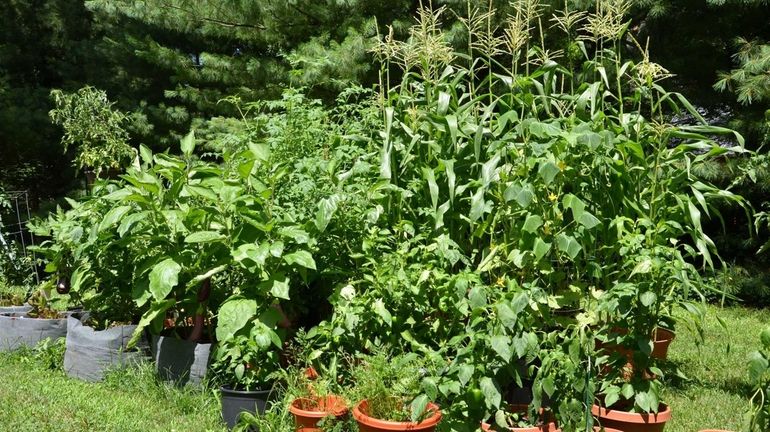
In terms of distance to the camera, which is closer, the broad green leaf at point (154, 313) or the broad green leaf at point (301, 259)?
the broad green leaf at point (301, 259)

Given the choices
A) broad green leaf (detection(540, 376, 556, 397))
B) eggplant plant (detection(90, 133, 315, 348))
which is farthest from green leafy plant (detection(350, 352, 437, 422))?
eggplant plant (detection(90, 133, 315, 348))

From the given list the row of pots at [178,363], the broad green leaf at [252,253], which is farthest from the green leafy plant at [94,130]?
the broad green leaf at [252,253]

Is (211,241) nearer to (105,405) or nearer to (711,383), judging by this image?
(105,405)

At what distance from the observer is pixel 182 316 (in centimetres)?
377

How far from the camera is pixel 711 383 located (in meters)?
3.78

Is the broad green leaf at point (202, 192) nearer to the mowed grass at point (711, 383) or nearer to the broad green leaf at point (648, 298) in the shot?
the broad green leaf at point (648, 298)

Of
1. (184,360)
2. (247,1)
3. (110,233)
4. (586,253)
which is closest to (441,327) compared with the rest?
(586,253)

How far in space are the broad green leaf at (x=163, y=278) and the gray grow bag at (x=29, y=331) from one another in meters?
1.38

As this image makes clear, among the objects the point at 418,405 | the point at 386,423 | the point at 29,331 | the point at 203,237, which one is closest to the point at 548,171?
the point at 418,405

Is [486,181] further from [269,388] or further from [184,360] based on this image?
[184,360]

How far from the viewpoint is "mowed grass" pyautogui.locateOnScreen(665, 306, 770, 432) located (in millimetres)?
3178

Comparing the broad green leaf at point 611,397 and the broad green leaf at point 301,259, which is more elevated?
the broad green leaf at point 301,259

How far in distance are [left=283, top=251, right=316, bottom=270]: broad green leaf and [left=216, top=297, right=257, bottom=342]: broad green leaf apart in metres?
0.24

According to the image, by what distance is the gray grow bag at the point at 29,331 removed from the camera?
13.8 ft
